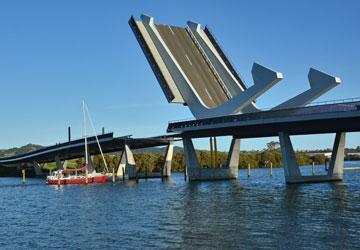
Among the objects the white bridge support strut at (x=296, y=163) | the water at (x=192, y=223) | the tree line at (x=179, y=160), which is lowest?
the water at (x=192, y=223)

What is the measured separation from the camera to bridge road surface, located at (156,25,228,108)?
6262 centimetres

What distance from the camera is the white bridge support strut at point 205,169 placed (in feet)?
212

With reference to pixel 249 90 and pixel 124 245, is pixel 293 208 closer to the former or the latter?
pixel 124 245

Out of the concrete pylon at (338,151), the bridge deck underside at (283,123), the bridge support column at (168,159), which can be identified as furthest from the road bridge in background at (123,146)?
the concrete pylon at (338,151)

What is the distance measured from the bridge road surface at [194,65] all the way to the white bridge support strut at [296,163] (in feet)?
49.3

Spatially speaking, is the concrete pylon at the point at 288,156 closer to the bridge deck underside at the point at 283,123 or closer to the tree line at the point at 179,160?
the bridge deck underside at the point at 283,123

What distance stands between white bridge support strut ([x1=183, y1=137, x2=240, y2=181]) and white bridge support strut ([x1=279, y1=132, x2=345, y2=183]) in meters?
14.5

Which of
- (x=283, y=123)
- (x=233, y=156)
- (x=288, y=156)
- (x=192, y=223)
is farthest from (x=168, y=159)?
(x=192, y=223)

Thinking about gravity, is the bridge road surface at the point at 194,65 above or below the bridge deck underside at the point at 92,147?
above

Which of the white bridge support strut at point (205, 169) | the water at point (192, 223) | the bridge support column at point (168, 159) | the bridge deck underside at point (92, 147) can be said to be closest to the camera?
the water at point (192, 223)

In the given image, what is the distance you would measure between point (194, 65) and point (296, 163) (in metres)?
18.2

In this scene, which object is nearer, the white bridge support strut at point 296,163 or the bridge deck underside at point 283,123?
the bridge deck underside at point 283,123

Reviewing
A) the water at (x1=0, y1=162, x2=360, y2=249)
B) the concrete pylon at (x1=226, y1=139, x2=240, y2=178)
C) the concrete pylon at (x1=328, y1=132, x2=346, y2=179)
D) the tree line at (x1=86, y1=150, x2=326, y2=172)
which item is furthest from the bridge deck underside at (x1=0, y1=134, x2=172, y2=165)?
the water at (x1=0, y1=162, x2=360, y2=249)

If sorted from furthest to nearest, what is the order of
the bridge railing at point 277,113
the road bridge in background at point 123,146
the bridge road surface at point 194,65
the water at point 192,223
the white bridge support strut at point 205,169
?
the road bridge in background at point 123,146 → the white bridge support strut at point 205,169 → the bridge road surface at point 194,65 → the bridge railing at point 277,113 → the water at point 192,223
